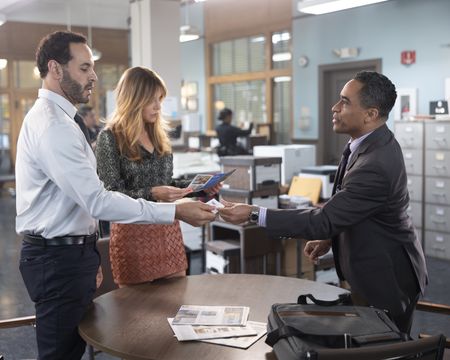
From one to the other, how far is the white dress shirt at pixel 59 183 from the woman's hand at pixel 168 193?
22.0 inches

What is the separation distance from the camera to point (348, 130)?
Result: 226 centimetres

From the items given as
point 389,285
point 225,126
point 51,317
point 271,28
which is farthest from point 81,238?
point 271,28

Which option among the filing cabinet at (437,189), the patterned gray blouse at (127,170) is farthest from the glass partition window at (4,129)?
the patterned gray blouse at (127,170)

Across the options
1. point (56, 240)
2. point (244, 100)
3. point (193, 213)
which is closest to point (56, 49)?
point (56, 240)

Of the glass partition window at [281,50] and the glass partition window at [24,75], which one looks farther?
the glass partition window at [24,75]

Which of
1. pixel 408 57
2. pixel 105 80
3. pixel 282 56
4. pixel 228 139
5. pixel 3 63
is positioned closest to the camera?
pixel 408 57

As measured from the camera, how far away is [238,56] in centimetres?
1179

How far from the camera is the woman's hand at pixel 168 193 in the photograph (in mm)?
2629

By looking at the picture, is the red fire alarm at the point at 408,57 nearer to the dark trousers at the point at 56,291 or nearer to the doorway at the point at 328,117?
the doorway at the point at 328,117

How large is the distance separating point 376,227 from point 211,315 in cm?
68

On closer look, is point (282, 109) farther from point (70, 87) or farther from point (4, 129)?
point (70, 87)

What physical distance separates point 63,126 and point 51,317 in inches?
25.8

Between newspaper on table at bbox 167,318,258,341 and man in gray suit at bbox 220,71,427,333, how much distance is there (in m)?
0.46

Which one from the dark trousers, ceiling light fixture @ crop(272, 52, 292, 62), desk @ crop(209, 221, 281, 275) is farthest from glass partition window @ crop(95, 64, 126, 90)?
the dark trousers
